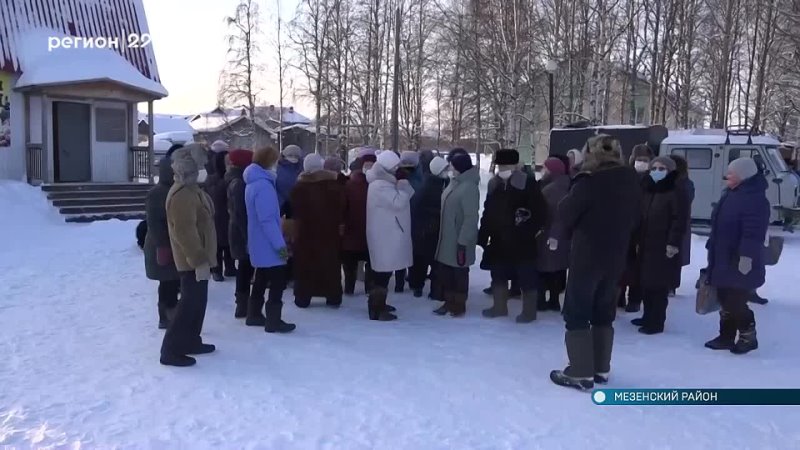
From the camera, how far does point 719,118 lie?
28875mm

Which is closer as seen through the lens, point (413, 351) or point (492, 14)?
point (413, 351)

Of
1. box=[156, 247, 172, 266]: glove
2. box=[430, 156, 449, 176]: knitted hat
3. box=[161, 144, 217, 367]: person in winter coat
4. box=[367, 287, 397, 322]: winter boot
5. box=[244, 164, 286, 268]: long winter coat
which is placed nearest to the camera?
box=[161, 144, 217, 367]: person in winter coat

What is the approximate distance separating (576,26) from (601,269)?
2216 centimetres

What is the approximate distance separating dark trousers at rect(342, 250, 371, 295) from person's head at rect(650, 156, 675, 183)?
3113 mm

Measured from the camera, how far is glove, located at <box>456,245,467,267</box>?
665cm

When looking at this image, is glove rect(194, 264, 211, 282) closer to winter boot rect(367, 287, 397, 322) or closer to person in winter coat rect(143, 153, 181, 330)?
person in winter coat rect(143, 153, 181, 330)

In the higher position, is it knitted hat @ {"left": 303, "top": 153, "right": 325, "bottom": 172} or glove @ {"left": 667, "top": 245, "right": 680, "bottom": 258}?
knitted hat @ {"left": 303, "top": 153, "right": 325, "bottom": 172}

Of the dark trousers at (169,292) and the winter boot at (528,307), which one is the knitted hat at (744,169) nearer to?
the winter boot at (528,307)

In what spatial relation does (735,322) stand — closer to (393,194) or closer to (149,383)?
(393,194)

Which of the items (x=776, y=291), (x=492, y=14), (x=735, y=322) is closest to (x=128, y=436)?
(x=735, y=322)

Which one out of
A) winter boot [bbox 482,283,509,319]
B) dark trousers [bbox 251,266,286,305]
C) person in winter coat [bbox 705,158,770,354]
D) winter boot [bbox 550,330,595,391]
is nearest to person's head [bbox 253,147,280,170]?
dark trousers [bbox 251,266,286,305]

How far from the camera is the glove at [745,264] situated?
18.1 ft

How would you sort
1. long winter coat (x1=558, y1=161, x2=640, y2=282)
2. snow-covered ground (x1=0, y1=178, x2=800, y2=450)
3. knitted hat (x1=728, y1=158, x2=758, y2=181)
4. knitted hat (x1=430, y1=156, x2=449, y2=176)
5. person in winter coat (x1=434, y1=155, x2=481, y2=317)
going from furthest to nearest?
knitted hat (x1=430, y1=156, x2=449, y2=176), person in winter coat (x1=434, y1=155, x2=481, y2=317), knitted hat (x1=728, y1=158, x2=758, y2=181), long winter coat (x1=558, y1=161, x2=640, y2=282), snow-covered ground (x1=0, y1=178, x2=800, y2=450)

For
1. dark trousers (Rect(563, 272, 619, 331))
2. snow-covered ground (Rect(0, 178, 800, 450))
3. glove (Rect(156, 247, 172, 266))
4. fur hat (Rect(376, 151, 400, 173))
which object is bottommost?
snow-covered ground (Rect(0, 178, 800, 450))
